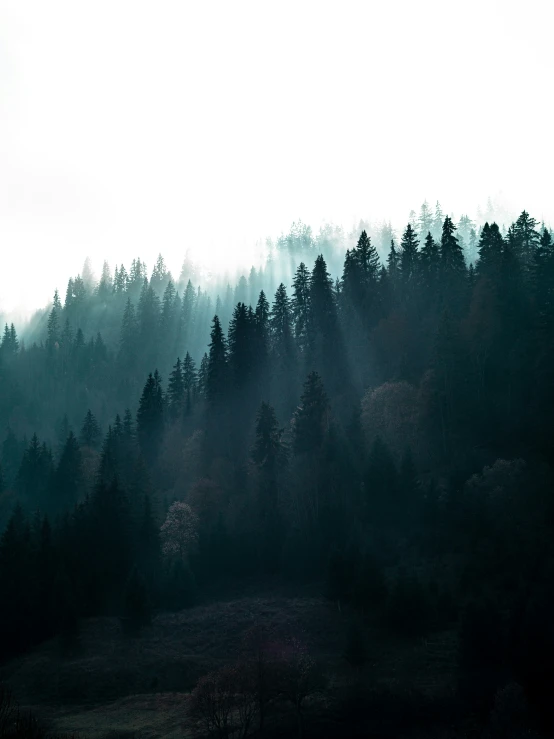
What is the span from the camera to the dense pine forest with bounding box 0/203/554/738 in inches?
1451

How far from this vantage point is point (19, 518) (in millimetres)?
73000

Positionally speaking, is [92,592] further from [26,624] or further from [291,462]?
[291,462]

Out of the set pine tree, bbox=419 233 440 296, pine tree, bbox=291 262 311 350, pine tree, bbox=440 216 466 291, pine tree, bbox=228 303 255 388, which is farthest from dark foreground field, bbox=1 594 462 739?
pine tree, bbox=419 233 440 296

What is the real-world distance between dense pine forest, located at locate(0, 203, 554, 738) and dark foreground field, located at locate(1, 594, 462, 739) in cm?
43

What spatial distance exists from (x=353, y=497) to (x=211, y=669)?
2434 cm

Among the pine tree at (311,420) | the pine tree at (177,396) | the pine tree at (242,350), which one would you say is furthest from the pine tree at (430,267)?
the pine tree at (177,396)

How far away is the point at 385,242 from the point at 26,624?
5561 inches

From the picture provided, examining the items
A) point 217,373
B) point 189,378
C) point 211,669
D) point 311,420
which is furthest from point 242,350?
point 211,669

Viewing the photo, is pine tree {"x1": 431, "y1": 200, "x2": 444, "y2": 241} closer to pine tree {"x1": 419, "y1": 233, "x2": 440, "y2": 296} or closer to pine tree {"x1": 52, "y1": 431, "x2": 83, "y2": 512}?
pine tree {"x1": 419, "y1": 233, "x2": 440, "y2": 296}

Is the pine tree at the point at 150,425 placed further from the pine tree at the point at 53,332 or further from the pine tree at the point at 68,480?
the pine tree at the point at 53,332

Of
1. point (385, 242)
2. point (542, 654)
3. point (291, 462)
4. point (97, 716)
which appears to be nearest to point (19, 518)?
point (291, 462)

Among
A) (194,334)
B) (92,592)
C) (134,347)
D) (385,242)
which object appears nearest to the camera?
(92,592)

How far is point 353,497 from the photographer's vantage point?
63.2m

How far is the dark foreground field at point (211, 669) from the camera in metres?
35.6
